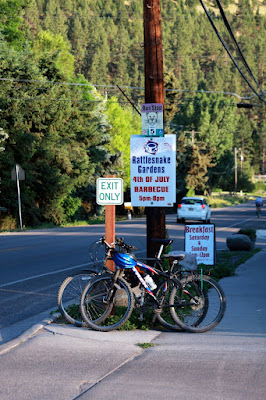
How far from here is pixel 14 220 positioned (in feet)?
146

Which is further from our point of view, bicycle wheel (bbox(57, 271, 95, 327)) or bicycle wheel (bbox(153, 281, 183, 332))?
bicycle wheel (bbox(57, 271, 95, 327))

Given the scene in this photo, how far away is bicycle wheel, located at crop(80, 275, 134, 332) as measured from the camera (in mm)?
9148

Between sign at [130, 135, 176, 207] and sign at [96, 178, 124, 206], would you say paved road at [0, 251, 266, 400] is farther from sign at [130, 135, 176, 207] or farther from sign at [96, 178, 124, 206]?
sign at [130, 135, 176, 207]

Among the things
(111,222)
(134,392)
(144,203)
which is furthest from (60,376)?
(144,203)

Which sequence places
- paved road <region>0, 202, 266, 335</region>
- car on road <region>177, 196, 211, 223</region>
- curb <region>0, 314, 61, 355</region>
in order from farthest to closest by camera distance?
car on road <region>177, 196, 211, 223</region>
paved road <region>0, 202, 266, 335</region>
curb <region>0, 314, 61, 355</region>

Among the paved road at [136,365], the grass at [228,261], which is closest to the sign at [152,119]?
the paved road at [136,365]

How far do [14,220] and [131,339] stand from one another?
36.4m

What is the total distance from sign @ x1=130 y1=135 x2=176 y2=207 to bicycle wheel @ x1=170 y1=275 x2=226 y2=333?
1.77 meters

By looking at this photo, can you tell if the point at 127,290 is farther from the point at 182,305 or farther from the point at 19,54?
the point at 19,54

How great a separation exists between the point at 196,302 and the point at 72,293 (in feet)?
5.37

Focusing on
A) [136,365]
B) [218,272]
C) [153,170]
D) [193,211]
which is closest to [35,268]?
[218,272]

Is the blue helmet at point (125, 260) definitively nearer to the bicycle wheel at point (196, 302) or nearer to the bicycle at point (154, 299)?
the bicycle at point (154, 299)

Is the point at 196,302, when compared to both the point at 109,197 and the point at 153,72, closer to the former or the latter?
the point at 109,197

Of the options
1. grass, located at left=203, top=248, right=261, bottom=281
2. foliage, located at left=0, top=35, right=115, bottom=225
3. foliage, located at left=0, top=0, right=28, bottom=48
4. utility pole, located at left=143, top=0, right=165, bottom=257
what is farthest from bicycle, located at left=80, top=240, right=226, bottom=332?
foliage, located at left=0, top=0, right=28, bottom=48
